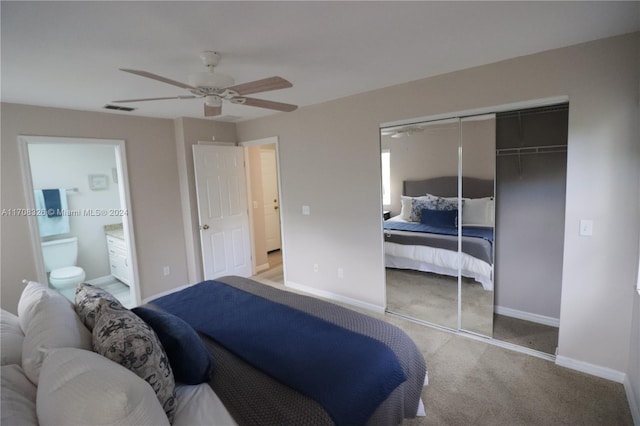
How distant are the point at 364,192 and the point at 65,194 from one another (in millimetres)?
4258

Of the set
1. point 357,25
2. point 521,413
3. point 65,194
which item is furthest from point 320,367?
point 65,194

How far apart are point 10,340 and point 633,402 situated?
11.3 feet

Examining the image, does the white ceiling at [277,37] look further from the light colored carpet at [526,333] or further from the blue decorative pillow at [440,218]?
the light colored carpet at [526,333]

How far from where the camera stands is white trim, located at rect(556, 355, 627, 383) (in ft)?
7.35

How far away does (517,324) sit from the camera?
3.08 m

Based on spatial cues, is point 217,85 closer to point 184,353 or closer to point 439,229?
point 184,353

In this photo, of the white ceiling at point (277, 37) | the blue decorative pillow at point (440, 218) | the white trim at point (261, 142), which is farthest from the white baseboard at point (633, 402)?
the white trim at point (261, 142)

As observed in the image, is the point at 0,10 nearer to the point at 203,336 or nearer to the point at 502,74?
the point at 203,336

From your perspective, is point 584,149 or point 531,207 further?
point 531,207

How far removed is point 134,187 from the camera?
3855 mm

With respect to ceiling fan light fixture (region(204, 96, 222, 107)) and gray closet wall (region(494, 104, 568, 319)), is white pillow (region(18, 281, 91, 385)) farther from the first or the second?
gray closet wall (region(494, 104, 568, 319))

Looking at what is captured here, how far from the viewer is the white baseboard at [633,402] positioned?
1.88 m

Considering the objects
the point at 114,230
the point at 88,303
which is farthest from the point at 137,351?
the point at 114,230

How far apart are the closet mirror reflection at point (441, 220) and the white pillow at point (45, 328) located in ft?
8.89
